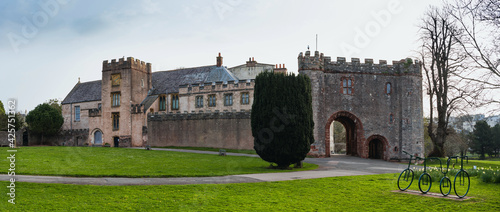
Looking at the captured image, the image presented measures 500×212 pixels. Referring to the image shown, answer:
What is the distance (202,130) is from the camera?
3844 centimetres

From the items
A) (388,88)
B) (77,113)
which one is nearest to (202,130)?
(388,88)

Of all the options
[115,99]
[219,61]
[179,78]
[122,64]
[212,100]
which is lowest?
[212,100]

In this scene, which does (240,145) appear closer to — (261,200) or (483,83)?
(483,83)

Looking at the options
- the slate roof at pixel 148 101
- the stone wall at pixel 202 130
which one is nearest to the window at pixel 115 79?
the slate roof at pixel 148 101

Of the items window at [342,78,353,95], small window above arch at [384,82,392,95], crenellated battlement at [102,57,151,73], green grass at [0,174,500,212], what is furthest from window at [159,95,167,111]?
green grass at [0,174,500,212]

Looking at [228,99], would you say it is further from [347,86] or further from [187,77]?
[347,86]

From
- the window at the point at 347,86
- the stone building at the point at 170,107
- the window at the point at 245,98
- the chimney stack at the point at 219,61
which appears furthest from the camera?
the chimney stack at the point at 219,61

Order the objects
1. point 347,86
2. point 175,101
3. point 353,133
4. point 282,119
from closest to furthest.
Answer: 1. point 282,119
2. point 347,86
3. point 353,133
4. point 175,101

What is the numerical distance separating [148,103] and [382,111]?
1041 inches

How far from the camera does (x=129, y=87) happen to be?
44875 millimetres

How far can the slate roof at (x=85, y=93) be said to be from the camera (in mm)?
55688

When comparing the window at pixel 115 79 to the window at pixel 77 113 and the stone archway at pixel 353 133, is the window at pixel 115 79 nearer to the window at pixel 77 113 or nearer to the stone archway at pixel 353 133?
the window at pixel 77 113

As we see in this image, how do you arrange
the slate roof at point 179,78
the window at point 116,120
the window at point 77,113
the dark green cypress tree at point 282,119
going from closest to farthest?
the dark green cypress tree at point 282,119 → the window at point 116,120 → the slate roof at point 179,78 → the window at point 77,113

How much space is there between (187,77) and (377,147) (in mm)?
25690
